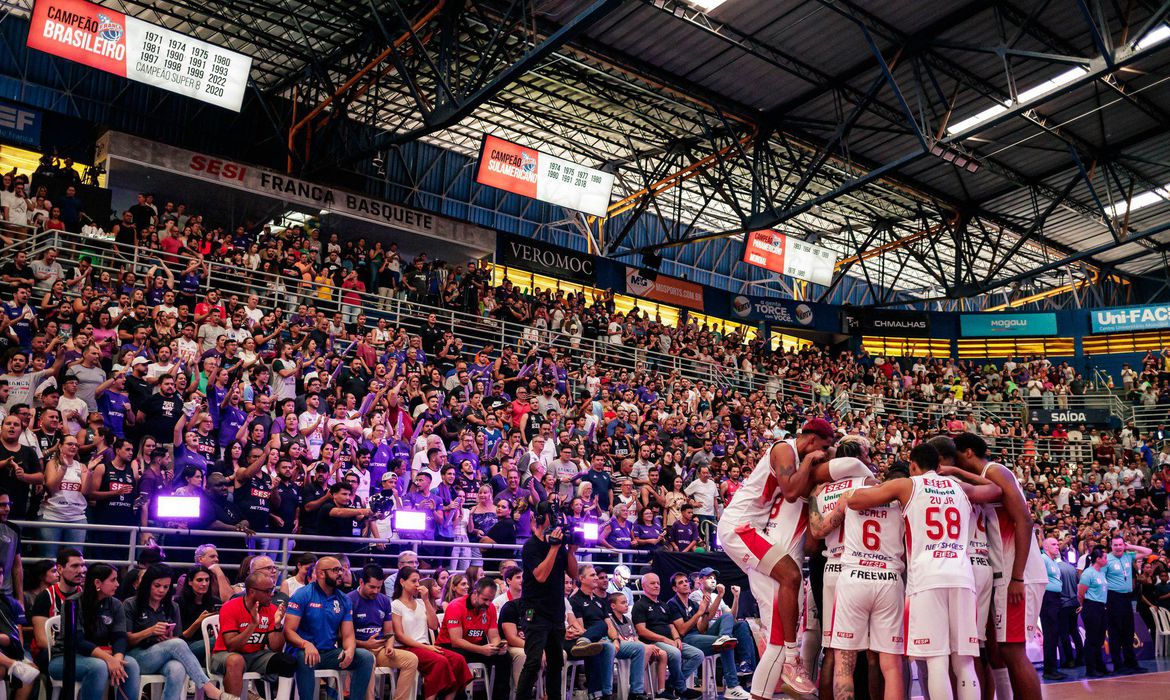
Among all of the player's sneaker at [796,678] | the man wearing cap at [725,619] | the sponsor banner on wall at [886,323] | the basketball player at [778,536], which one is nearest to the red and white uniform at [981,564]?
the basketball player at [778,536]

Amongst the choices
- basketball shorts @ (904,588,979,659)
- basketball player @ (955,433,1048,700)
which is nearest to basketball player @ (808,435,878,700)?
basketball shorts @ (904,588,979,659)

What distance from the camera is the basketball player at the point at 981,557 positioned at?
690cm

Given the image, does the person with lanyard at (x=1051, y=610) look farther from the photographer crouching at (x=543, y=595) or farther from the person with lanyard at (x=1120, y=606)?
the photographer crouching at (x=543, y=595)

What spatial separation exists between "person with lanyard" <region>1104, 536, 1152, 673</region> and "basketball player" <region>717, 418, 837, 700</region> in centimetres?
901

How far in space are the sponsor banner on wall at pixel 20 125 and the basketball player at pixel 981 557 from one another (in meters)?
21.4

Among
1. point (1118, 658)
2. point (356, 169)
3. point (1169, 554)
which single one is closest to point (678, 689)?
point (1118, 658)

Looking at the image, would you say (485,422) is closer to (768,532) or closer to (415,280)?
(415,280)

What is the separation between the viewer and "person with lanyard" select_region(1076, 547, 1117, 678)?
13.2m

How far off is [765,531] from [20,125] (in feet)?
69.1

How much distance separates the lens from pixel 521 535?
1295cm

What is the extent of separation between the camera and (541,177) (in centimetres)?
2223

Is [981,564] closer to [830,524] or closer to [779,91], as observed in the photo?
[830,524]

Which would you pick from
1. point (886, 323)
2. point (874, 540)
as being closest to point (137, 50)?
point (874, 540)

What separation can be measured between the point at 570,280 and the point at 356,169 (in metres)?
7.25
